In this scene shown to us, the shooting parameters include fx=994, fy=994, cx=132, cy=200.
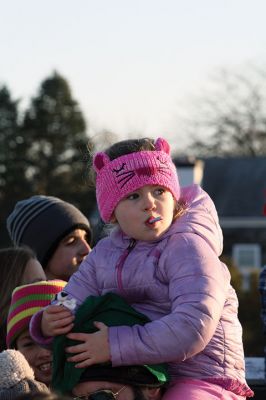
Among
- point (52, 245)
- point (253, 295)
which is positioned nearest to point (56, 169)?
point (253, 295)

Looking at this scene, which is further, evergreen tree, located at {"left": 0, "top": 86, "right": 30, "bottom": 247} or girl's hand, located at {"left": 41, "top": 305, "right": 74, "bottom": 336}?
evergreen tree, located at {"left": 0, "top": 86, "right": 30, "bottom": 247}

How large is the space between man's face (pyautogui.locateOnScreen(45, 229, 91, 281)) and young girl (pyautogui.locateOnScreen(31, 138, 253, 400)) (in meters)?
1.84

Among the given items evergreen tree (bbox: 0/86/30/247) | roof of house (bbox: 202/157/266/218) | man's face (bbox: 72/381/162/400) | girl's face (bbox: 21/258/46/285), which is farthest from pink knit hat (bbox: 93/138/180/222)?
evergreen tree (bbox: 0/86/30/247)

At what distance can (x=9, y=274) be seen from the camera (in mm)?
4812

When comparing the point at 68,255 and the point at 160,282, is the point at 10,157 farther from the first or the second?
the point at 160,282

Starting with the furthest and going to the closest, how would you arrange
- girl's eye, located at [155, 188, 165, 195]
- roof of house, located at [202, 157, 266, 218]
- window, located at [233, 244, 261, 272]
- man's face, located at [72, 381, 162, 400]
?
window, located at [233, 244, 261, 272] → roof of house, located at [202, 157, 266, 218] → girl's eye, located at [155, 188, 165, 195] → man's face, located at [72, 381, 162, 400]

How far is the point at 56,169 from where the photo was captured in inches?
1882

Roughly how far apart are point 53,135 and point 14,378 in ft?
152

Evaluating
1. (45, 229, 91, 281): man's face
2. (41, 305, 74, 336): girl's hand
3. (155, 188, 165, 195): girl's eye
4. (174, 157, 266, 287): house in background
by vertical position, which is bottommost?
(174, 157, 266, 287): house in background

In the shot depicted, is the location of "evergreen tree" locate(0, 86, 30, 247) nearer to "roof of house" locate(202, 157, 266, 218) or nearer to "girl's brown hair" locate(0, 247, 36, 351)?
"roof of house" locate(202, 157, 266, 218)

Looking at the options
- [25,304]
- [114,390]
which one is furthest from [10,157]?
[114,390]

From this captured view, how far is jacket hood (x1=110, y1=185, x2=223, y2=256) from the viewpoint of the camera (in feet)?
10.7

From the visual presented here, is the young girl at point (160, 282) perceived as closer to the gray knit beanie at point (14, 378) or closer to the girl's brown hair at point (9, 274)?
the gray knit beanie at point (14, 378)

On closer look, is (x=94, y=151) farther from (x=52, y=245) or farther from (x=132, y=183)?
(x=52, y=245)
